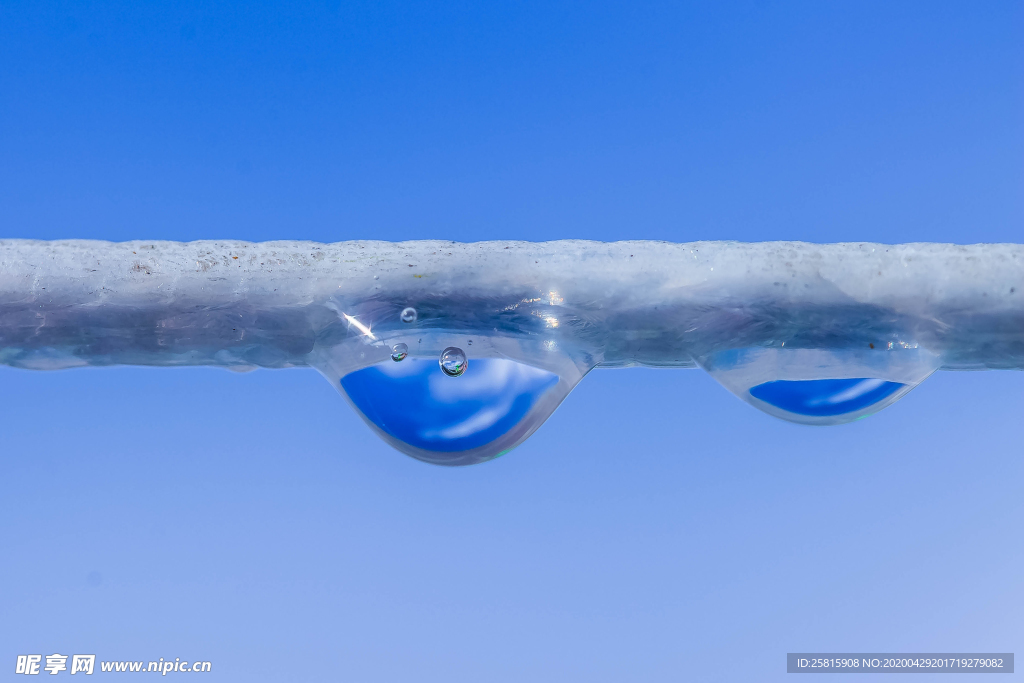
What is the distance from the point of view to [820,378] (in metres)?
0.81

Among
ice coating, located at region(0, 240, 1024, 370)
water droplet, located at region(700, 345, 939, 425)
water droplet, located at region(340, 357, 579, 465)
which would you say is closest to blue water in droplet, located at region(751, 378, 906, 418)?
water droplet, located at region(700, 345, 939, 425)

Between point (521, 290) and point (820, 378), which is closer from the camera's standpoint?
point (521, 290)

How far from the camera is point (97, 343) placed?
2.23ft

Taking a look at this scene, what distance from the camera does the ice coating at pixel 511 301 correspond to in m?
0.62

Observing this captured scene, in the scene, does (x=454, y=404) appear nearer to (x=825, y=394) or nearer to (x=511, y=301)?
(x=511, y=301)

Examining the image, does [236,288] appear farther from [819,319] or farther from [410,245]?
[819,319]

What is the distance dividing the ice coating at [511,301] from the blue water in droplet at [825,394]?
0.09m

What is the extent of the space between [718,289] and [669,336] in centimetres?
7

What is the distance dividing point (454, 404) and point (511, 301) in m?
0.19

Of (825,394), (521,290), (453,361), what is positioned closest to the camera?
(521,290)

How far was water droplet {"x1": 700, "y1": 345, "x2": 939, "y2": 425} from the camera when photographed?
0.74 metres

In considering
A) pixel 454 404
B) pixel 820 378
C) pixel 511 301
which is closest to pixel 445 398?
pixel 454 404

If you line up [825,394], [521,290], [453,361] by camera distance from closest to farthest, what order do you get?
1. [521,290]
2. [453,361]
3. [825,394]

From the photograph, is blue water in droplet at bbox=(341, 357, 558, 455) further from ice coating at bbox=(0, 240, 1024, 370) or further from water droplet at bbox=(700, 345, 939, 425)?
water droplet at bbox=(700, 345, 939, 425)
